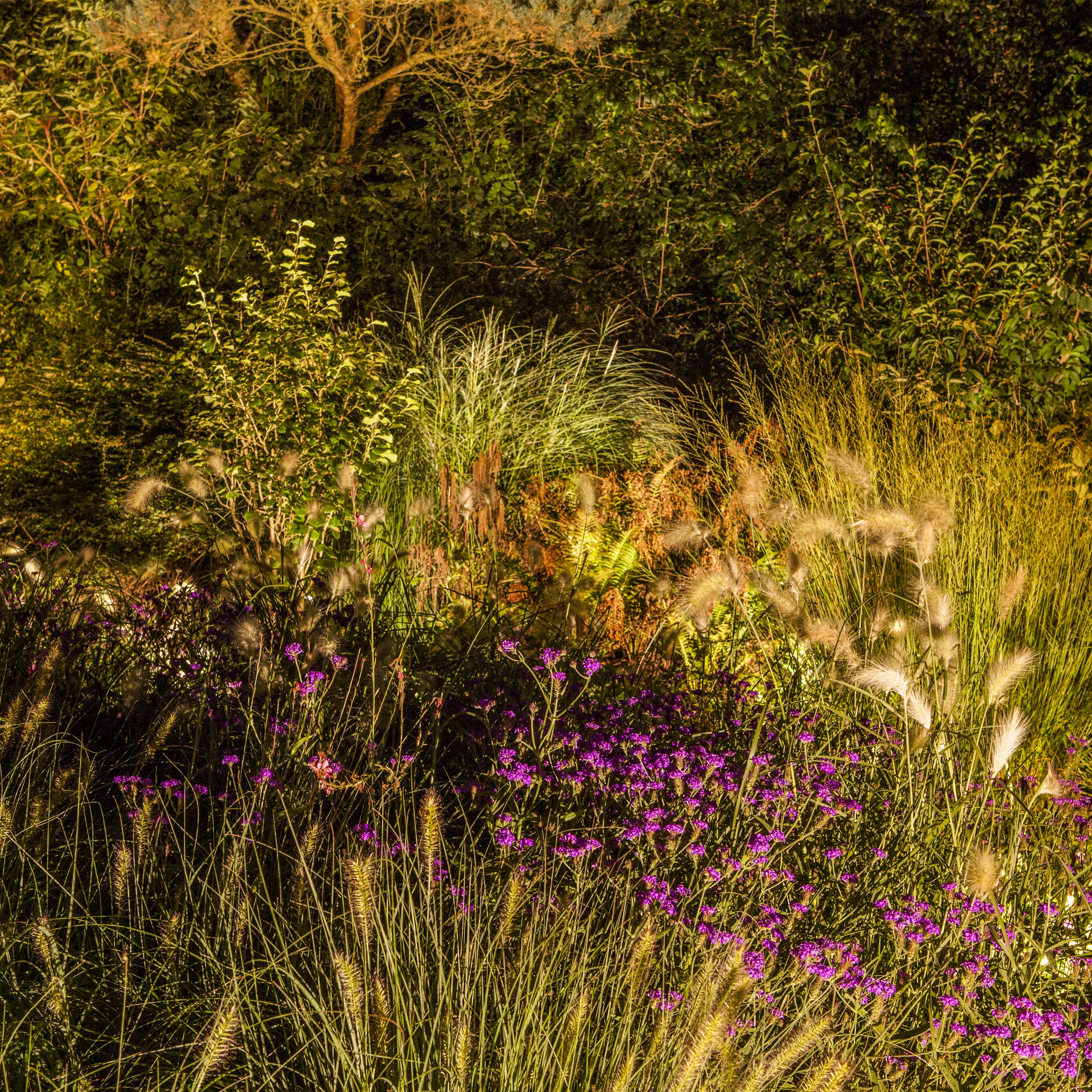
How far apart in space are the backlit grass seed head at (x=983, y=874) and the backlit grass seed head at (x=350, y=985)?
114 cm

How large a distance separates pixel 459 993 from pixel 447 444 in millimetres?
4248

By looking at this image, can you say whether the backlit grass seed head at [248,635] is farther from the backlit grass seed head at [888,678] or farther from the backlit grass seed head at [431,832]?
the backlit grass seed head at [888,678]

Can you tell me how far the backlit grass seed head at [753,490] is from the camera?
149 inches

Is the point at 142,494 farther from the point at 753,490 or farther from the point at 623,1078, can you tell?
the point at 623,1078

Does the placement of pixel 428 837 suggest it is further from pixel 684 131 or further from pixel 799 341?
pixel 684 131

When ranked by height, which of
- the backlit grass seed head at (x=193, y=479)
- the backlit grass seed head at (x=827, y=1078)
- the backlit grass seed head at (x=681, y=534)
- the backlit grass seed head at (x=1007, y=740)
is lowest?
the backlit grass seed head at (x=193, y=479)

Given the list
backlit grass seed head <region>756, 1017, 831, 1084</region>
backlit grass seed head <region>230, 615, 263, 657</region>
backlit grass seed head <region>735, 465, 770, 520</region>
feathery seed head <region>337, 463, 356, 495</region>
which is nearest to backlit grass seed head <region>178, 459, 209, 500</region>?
feathery seed head <region>337, 463, 356, 495</region>

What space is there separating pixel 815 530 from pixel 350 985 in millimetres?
2138

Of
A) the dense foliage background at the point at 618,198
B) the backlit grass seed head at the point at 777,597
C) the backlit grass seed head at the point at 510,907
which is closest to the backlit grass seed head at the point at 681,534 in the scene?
the backlit grass seed head at the point at 777,597

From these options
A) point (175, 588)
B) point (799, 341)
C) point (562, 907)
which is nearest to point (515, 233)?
point (799, 341)

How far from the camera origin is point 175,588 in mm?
5105

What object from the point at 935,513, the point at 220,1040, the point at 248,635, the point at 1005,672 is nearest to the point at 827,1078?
the point at 220,1040

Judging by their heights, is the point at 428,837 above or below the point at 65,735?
above

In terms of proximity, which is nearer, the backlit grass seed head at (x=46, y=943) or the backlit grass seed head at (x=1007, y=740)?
the backlit grass seed head at (x=46, y=943)
